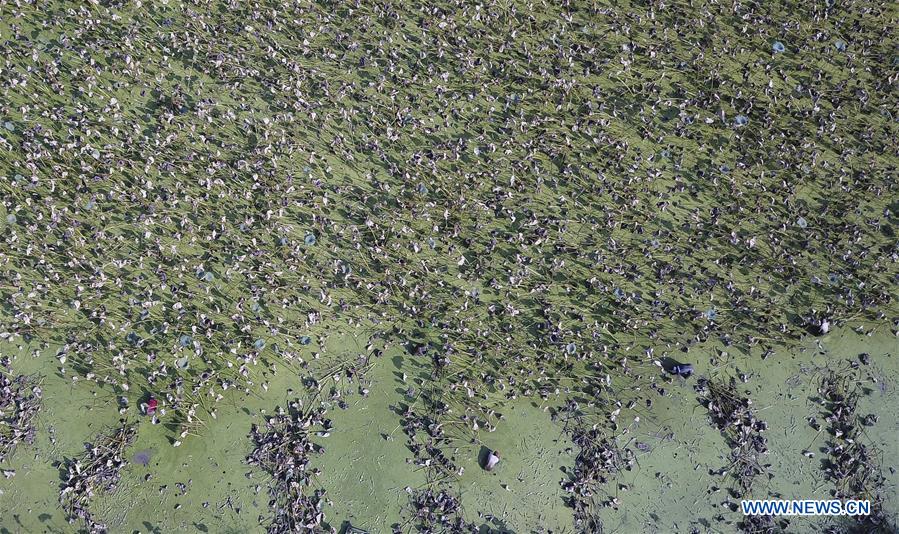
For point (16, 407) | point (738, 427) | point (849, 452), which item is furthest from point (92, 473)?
point (849, 452)

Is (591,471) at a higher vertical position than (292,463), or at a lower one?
higher

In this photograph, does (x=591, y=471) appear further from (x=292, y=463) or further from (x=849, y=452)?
(x=292, y=463)

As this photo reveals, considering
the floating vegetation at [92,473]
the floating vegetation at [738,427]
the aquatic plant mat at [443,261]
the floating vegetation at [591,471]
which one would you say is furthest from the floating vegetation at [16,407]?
the floating vegetation at [738,427]

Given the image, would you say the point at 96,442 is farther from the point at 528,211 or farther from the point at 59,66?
the point at 528,211

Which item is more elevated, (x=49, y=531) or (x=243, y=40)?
(x=243, y=40)

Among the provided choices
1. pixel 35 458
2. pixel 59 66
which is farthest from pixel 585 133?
pixel 35 458

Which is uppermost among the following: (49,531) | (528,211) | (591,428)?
(528,211)

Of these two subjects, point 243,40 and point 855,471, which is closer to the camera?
point 855,471
